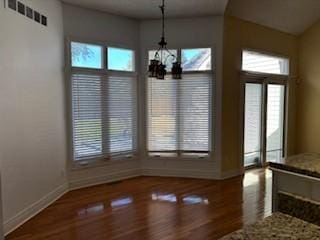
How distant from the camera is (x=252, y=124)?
6.56 metres

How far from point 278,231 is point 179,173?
15.6 ft

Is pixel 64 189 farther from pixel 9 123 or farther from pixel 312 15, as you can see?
pixel 312 15

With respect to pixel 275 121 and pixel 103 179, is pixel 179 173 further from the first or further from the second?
pixel 275 121

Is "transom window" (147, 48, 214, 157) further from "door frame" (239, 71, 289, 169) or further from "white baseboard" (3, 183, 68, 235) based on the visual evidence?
"white baseboard" (3, 183, 68, 235)

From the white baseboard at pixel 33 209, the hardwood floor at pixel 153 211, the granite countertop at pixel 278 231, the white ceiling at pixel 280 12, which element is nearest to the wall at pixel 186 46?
the hardwood floor at pixel 153 211

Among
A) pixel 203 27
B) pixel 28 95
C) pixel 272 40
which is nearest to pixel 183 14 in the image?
pixel 203 27

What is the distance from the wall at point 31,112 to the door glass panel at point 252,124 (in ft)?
12.2

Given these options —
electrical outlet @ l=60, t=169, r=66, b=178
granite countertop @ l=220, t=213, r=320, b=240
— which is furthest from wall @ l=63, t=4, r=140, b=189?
granite countertop @ l=220, t=213, r=320, b=240

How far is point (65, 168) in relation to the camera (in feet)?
16.8

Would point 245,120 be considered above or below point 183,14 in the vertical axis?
below

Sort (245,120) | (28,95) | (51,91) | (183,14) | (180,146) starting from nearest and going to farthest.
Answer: (28,95) < (51,91) < (183,14) < (180,146) < (245,120)

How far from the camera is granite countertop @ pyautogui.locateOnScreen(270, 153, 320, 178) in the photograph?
1.72m

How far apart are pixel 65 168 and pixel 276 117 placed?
4828 millimetres

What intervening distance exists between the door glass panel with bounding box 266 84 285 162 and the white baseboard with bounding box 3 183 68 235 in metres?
4.58
